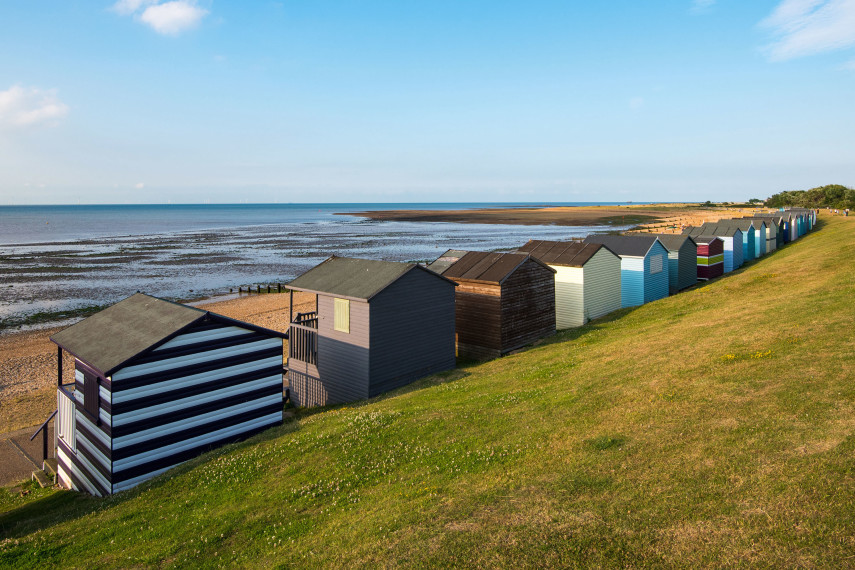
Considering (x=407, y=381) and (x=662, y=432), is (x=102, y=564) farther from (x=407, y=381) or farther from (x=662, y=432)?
Result: (x=407, y=381)

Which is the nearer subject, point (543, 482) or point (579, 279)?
point (543, 482)

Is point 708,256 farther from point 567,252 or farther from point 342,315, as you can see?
point 342,315

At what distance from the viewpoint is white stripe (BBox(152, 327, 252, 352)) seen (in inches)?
504

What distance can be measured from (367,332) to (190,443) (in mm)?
6391

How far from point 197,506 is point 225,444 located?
12.1ft

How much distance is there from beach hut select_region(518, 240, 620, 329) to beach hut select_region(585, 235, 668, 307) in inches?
94.8

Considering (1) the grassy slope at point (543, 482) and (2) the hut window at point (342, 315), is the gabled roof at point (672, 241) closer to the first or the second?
(1) the grassy slope at point (543, 482)

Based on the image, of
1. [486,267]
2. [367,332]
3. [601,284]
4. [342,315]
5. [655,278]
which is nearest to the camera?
[367,332]

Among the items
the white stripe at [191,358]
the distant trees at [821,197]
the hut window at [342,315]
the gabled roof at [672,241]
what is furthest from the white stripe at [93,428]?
the distant trees at [821,197]

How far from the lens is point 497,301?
22.6 metres

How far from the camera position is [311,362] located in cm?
1966

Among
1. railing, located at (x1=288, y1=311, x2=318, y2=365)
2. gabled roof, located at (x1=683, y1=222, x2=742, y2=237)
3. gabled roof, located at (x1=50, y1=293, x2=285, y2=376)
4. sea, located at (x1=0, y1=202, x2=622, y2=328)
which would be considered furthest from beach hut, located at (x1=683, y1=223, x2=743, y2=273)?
gabled roof, located at (x1=50, y1=293, x2=285, y2=376)

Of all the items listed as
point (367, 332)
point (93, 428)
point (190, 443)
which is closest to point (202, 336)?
point (190, 443)

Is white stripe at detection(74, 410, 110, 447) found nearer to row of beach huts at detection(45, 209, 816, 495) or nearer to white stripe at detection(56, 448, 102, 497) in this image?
row of beach huts at detection(45, 209, 816, 495)
